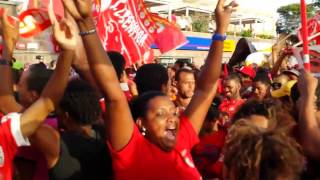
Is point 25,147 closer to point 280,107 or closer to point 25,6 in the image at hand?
point 280,107

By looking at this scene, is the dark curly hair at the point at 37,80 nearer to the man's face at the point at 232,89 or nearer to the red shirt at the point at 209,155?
the red shirt at the point at 209,155

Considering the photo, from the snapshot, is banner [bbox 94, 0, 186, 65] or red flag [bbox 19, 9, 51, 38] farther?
banner [bbox 94, 0, 186, 65]

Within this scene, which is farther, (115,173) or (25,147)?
(25,147)

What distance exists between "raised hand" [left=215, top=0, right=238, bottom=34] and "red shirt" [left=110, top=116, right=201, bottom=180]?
81 cm

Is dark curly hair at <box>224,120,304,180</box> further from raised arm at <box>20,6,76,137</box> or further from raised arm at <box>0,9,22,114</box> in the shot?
raised arm at <box>0,9,22,114</box>

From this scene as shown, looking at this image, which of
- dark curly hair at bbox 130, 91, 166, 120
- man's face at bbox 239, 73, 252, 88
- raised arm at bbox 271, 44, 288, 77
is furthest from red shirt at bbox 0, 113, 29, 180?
man's face at bbox 239, 73, 252, 88

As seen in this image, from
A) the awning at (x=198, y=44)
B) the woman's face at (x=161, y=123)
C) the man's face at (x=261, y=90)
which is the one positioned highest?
the woman's face at (x=161, y=123)

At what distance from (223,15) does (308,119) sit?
0.77m

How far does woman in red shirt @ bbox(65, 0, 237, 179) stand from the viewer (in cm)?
226

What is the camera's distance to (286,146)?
182 centimetres

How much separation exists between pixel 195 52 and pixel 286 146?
80.0 ft

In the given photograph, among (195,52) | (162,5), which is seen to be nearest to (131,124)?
(195,52)

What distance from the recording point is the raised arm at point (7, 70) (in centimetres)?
273

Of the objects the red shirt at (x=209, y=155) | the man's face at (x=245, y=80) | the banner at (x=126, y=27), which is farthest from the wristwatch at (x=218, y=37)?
the man's face at (x=245, y=80)
